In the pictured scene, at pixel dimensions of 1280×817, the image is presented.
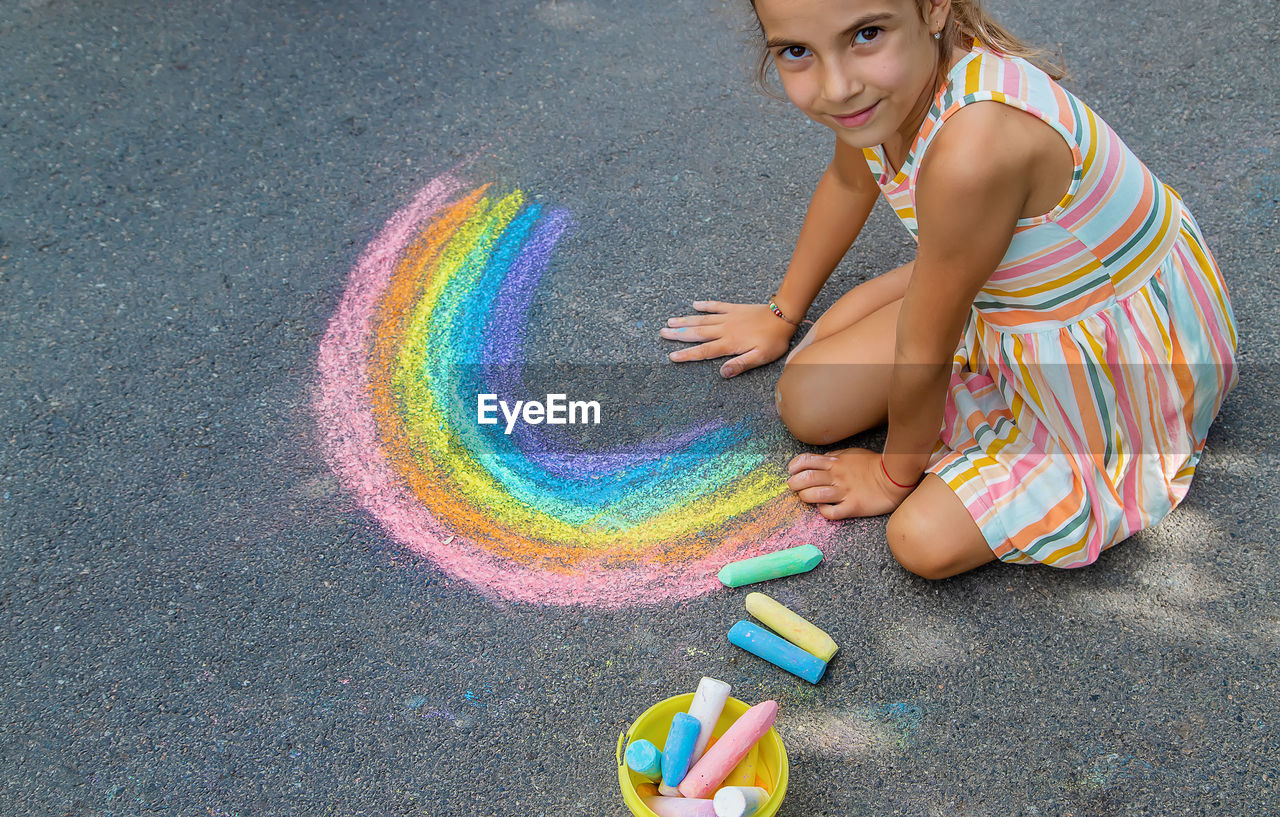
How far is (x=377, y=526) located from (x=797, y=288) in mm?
1098

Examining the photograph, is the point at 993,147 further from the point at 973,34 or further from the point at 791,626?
the point at 791,626

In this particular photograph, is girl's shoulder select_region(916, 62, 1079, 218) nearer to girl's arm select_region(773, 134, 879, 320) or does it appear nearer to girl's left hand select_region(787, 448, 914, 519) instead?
girl's arm select_region(773, 134, 879, 320)

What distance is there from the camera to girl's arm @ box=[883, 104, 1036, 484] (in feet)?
5.03

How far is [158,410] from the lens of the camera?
2297 millimetres

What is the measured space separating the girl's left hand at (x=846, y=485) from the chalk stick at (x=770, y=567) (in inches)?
5.2

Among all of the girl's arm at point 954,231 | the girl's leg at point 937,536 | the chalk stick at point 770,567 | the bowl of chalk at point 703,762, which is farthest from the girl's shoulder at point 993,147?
the bowl of chalk at point 703,762

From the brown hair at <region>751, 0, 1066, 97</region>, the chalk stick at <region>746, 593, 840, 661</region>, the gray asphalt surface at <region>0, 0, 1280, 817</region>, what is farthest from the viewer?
the chalk stick at <region>746, 593, 840, 661</region>

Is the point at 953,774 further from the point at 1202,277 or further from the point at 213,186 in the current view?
the point at 213,186

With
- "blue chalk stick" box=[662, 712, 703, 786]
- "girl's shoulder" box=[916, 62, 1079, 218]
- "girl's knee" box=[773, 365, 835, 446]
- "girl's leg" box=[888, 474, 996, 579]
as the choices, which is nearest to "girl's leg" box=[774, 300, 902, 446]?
"girl's knee" box=[773, 365, 835, 446]

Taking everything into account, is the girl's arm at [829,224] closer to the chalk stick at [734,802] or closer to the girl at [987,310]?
the girl at [987,310]

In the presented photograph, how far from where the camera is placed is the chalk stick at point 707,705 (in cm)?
153

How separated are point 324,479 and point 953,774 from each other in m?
1.40

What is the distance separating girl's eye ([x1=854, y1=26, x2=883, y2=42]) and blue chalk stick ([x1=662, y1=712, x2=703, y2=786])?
1.06 metres

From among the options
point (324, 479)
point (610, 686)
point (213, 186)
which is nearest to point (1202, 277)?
point (610, 686)
